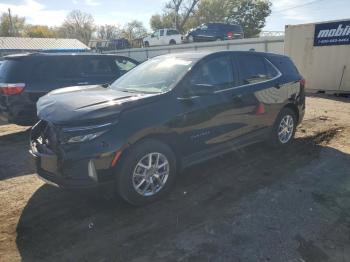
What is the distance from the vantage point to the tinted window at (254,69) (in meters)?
5.44

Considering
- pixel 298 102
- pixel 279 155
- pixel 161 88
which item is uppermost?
pixel 161 88

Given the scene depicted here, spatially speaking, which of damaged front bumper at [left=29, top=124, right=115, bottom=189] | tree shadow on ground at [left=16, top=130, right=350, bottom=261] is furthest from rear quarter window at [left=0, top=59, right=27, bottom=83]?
damaged front bumper at [left=29, top=124, right=115, bottom=189]

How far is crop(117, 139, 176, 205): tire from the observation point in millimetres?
3914

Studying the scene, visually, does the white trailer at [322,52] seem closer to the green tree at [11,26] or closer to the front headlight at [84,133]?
the front headlight at [84,133]

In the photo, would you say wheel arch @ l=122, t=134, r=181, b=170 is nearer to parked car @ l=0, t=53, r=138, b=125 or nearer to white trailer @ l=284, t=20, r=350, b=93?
parked car @ l=0, t=53, r=138, b=125

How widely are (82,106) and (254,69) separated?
2.94 meters

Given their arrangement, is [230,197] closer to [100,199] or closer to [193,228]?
[193,228]

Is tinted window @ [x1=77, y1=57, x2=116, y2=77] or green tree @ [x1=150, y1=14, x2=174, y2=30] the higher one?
green tree @ [x1=150, y1=14, x2=174, y2=30]

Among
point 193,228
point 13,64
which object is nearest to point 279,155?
point 193,228

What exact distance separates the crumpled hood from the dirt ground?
783 mm

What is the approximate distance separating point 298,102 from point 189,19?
176 ft

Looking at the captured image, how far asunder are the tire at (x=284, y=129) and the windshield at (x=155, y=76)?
2.21m

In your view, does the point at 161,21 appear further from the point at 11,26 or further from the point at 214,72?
the point at 214,72

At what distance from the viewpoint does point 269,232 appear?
142 inches
